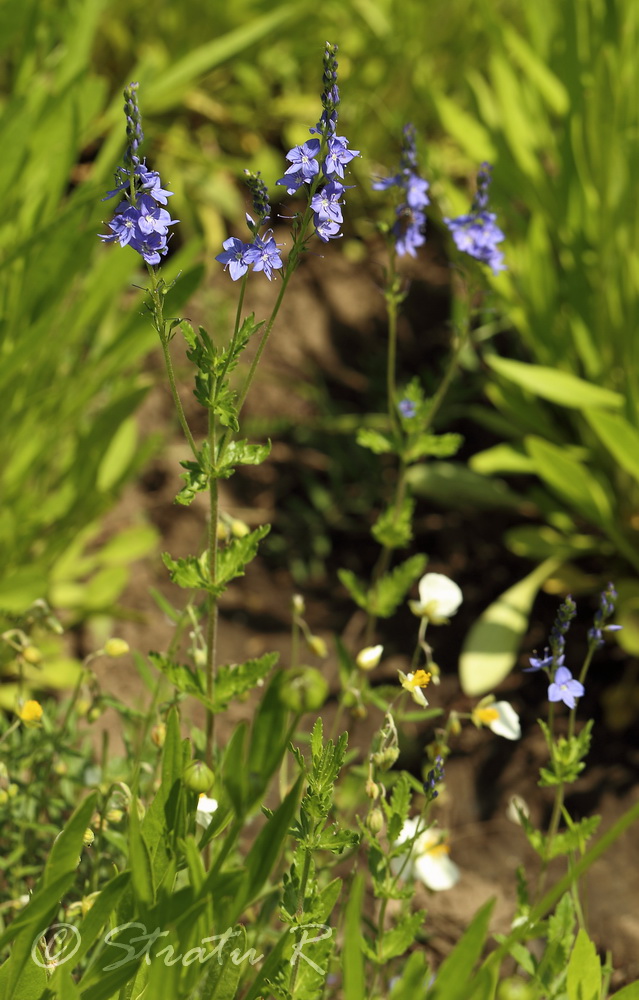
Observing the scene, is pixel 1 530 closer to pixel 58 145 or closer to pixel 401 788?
pixel 58 145

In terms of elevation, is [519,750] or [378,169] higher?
[378,169]

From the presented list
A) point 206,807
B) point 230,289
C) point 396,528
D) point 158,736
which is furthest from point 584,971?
point 230,289

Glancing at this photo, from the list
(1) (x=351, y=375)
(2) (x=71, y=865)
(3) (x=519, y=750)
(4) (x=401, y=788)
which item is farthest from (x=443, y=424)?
(2) (x=71, y=865)

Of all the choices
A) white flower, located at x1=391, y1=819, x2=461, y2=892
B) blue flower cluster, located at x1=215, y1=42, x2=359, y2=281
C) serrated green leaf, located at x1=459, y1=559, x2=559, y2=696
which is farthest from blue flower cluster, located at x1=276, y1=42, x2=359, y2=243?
serrated green leaf, located at x1=459, y1=559, x2=559, y2=696

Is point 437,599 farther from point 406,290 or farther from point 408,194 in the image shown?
point 408,194

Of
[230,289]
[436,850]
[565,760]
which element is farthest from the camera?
[230,289]
